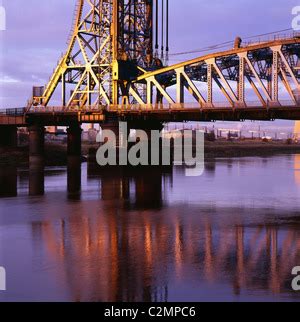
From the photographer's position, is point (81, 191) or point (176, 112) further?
point (176, 112)

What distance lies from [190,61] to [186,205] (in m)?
32.2

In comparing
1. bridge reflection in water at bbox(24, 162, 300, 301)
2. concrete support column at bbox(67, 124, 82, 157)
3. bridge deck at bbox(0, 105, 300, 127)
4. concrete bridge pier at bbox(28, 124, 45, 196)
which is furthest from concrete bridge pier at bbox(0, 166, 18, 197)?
concrete support column at bbox(67, 124, 82, 157)

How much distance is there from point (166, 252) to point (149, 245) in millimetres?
1334

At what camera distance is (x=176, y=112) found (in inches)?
2328

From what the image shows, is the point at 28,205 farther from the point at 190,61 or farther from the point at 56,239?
the point at 190,61

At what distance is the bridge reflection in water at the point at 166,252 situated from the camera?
14.2m

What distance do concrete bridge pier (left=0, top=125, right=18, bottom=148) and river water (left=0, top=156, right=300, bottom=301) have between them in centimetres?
3873

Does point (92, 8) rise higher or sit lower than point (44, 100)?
higher

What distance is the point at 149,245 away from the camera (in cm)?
1945

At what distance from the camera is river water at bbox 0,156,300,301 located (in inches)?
554

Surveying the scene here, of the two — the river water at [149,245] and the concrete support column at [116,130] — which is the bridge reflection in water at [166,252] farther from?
the concrete support column at [116,130]

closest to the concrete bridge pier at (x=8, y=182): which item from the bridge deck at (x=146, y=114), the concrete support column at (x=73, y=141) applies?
the bridge deck at (x=146, y=114)

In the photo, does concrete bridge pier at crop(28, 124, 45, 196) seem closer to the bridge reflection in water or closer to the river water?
the river water

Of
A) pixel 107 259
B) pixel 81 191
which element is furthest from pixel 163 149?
pixel 107 259
